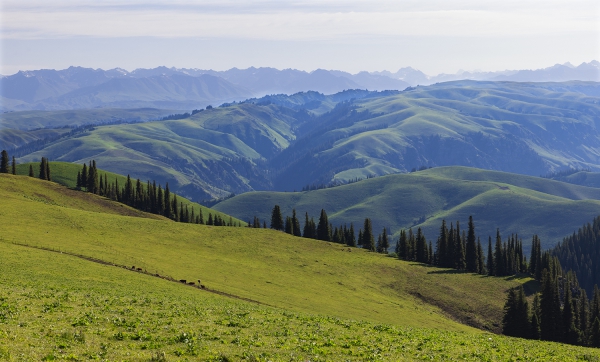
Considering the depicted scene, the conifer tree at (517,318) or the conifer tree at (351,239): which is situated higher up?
the conifer tree at (517,318)

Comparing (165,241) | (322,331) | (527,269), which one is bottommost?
(527,269)

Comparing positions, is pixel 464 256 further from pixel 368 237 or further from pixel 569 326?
pixel 569 326

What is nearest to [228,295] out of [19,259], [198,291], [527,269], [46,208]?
[198,291]

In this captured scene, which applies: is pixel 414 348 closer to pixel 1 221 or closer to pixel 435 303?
pixel 435 303

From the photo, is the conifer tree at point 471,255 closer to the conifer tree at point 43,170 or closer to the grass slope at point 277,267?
the grass slope at point 277,267

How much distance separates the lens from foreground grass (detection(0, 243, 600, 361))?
28250mm

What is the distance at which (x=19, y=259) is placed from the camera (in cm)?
6919

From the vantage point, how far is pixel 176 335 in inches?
1297

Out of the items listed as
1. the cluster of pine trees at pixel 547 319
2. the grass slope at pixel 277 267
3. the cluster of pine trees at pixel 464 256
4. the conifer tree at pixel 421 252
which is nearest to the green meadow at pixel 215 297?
the grass slope at pixel 277 267

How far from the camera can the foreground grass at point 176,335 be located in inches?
1112

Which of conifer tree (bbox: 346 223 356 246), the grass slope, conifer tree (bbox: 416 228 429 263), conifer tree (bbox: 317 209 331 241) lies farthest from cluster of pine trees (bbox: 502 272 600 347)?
conifer tree (bbox: 317 209 331 241)

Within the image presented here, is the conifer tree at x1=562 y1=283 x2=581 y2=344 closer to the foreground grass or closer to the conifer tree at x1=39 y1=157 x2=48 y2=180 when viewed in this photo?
the foreground grass

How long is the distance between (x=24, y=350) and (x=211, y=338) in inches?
451

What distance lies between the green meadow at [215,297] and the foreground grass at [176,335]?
14 centimetres
